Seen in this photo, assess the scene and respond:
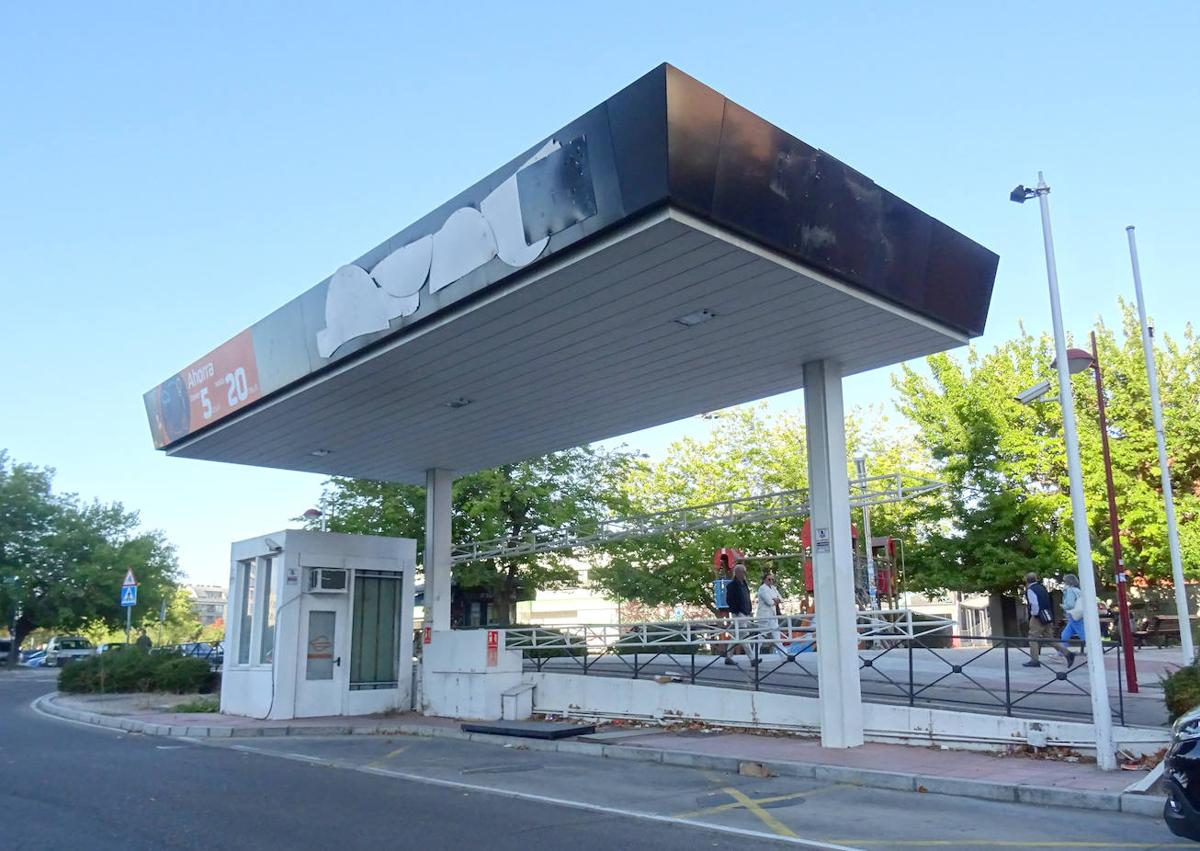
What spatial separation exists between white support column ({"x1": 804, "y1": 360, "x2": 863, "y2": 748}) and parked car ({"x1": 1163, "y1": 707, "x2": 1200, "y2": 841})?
6.13 m

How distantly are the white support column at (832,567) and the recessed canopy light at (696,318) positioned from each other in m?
2.39

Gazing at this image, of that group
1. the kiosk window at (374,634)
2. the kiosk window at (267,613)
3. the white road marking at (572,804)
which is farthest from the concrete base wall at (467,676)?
the white road marking at (572,804)

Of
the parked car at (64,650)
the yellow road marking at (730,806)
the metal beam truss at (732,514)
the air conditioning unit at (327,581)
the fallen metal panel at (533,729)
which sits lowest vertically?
the yellow road marking at (730,806)

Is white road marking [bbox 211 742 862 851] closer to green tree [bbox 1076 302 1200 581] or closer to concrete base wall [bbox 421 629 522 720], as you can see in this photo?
concrete base wall [bbox 421 629 522 720]

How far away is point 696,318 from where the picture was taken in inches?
460

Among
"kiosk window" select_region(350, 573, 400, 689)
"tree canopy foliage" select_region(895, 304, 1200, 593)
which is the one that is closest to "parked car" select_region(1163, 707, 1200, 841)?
"kiosk window" select_region(350, 573, 400, 689)

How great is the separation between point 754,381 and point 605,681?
5.70m

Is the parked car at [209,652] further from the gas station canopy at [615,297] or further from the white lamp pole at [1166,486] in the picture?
the white lamp pole at [1166,486]

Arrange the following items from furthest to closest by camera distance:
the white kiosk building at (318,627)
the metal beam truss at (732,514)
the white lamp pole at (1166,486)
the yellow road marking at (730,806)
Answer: the white kiosk building at (318,627) < the white lamp pole at (1166,486) < the metal beam truss at (732,514) < the yellow road marking at (730,806)

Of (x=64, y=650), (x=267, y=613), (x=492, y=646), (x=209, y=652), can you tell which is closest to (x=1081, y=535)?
(x=492, y=646)

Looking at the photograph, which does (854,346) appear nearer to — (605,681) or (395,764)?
(605,681)

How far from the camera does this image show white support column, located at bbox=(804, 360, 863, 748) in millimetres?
12180

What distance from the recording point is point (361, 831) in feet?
26.0

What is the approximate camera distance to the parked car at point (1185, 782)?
5664 millimetres
